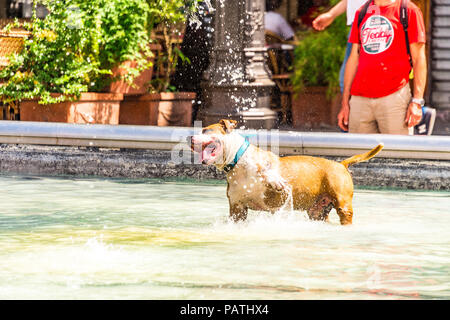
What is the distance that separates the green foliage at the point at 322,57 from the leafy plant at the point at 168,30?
1.47m

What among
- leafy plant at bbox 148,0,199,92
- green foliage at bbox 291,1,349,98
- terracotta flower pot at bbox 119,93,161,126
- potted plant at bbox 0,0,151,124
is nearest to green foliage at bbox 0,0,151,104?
potted plant at bbox 0,0,151,124

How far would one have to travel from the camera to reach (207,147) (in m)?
5.22

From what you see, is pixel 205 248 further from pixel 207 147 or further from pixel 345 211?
pixel 345 211

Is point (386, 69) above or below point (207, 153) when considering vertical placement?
above

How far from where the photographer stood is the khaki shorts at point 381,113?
285 inches

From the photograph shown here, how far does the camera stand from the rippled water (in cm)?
426

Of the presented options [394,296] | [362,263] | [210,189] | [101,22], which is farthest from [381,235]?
[101,22]

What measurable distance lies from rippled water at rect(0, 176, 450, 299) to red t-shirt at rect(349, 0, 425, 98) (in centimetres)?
83

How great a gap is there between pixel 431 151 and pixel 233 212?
2.34 m

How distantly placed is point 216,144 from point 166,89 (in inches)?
283

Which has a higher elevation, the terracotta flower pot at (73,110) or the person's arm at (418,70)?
the person's arm at (418,70)

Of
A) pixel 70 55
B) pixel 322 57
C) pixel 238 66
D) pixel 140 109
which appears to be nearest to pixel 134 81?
pixel 140 109

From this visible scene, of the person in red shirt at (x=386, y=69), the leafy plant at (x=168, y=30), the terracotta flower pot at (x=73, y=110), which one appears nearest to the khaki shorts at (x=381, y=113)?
the person in red shirt at (x=386, y=69)

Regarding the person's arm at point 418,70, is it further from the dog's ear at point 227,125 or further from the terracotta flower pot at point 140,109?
the terracotta flower pot at point 140,109
